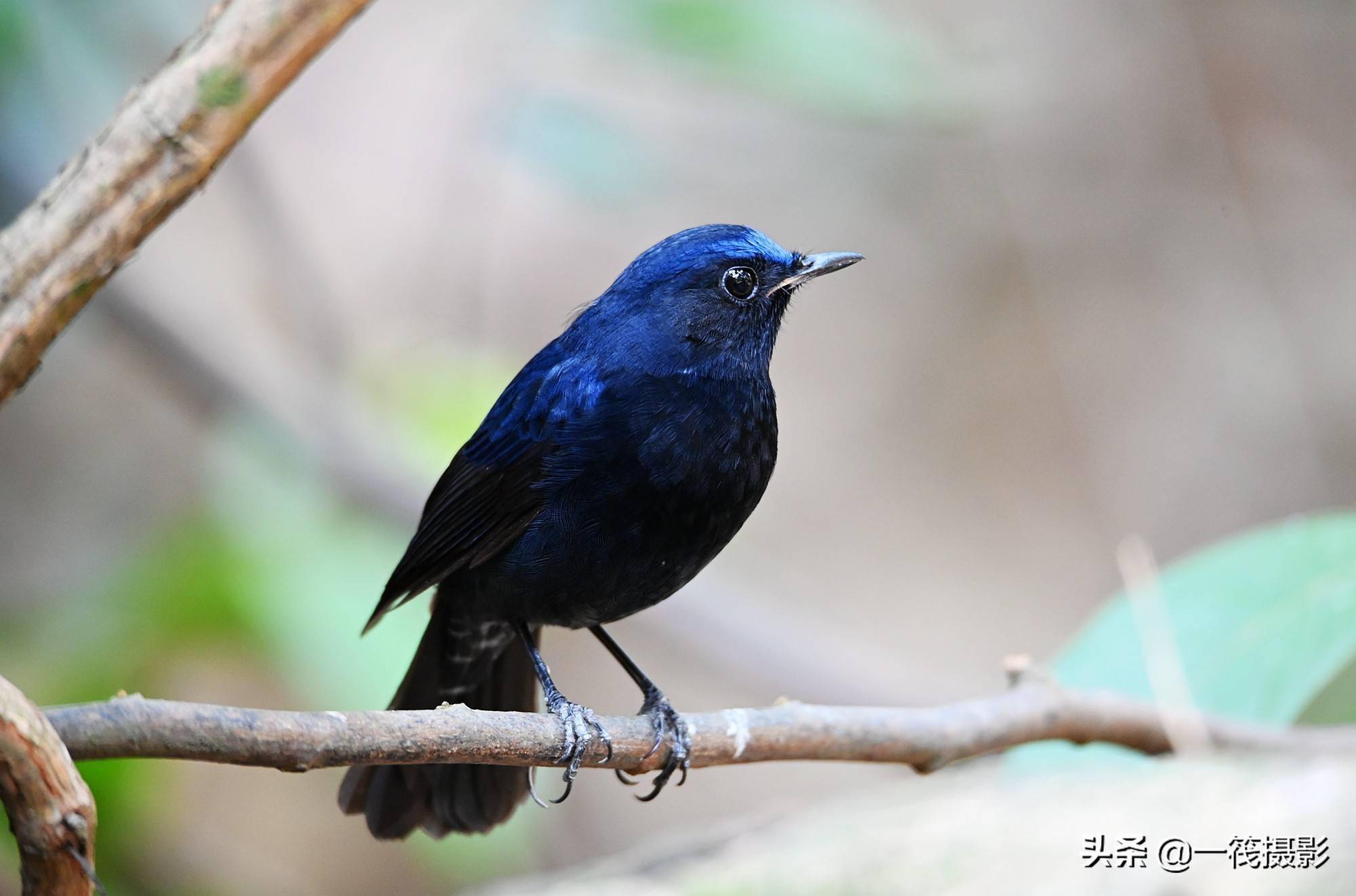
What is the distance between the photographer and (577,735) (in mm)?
2621

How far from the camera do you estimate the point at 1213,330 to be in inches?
304

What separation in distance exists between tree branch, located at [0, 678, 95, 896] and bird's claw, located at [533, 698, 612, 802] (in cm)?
104

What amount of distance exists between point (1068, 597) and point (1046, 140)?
299 cm

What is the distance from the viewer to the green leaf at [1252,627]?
10.5ft

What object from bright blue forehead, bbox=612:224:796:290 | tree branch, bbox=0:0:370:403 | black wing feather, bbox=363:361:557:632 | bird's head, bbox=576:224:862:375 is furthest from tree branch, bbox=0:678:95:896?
bright blue forehead, bbox=612:224:796:290

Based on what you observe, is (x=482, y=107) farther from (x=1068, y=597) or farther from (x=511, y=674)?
(x=1068, y=597)

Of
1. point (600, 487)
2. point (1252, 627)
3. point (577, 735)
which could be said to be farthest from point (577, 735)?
point (1252, 627)

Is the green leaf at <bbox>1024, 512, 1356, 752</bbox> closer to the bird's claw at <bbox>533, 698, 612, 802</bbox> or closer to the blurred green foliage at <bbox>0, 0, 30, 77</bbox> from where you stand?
the bird's claw at <bbox>533, 698, 612, 802</bbox>

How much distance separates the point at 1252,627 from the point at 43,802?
306 cm

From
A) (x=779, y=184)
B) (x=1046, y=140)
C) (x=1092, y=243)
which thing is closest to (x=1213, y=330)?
(x=1092, y=243)

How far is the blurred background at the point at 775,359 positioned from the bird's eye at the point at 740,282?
54.3 inches

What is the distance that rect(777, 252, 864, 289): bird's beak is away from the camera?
10.3 feet

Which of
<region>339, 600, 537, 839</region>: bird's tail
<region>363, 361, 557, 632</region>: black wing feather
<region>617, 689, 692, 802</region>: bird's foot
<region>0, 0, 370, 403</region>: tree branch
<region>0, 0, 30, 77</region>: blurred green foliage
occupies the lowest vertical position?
<region>339, 600, 537, 839</region>: bird's tail

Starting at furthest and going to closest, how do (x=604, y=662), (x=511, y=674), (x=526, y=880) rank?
(x=604, y=662) → (x=526, y=880) → (x=511, y=674)
